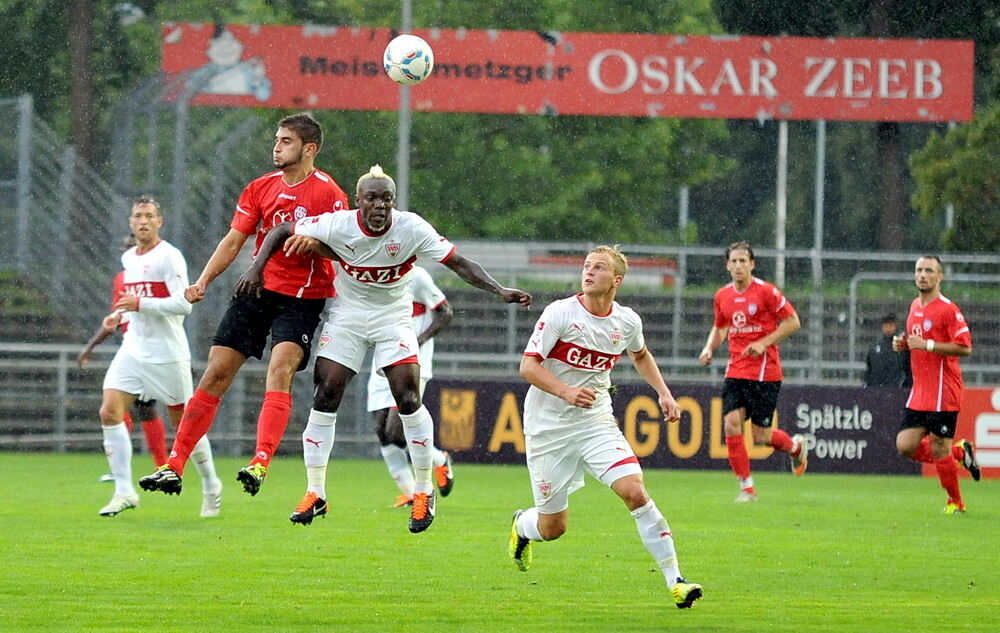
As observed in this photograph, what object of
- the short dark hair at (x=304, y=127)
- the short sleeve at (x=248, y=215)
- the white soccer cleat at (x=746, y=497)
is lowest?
the white soccer cleat at (x=746, y=497)

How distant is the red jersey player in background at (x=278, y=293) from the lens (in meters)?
10.1

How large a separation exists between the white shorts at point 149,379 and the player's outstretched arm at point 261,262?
341cm

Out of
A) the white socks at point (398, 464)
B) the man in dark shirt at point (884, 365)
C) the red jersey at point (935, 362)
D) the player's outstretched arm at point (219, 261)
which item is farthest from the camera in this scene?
the man in dark shirt at point (884, 365)

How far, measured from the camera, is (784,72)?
26.1 meters

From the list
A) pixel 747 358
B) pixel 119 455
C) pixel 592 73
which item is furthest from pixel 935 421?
pixel 592 73

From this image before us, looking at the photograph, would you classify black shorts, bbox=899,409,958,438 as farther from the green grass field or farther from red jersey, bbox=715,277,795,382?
red jersey, bbox=715,277,795,382

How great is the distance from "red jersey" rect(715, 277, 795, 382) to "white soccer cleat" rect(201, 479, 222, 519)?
206 inches

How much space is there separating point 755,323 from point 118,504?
620 centimetres

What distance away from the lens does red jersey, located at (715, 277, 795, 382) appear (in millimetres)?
15773

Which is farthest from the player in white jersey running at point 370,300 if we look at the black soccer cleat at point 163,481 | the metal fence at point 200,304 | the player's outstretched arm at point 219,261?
the metal fence at point 200,304

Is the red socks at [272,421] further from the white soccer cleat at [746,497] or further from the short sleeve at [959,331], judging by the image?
the short sleeve at [959,331]

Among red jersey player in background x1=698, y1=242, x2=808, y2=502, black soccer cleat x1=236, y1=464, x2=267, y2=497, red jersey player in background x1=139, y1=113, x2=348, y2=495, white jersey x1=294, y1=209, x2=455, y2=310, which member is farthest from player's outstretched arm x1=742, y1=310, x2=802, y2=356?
black soccer cleat x1=236, y1=464, x2=267, y2=497

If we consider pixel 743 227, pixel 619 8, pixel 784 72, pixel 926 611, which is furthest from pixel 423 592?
pixel 743 227

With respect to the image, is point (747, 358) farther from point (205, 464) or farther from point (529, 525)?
point (529, 525)
